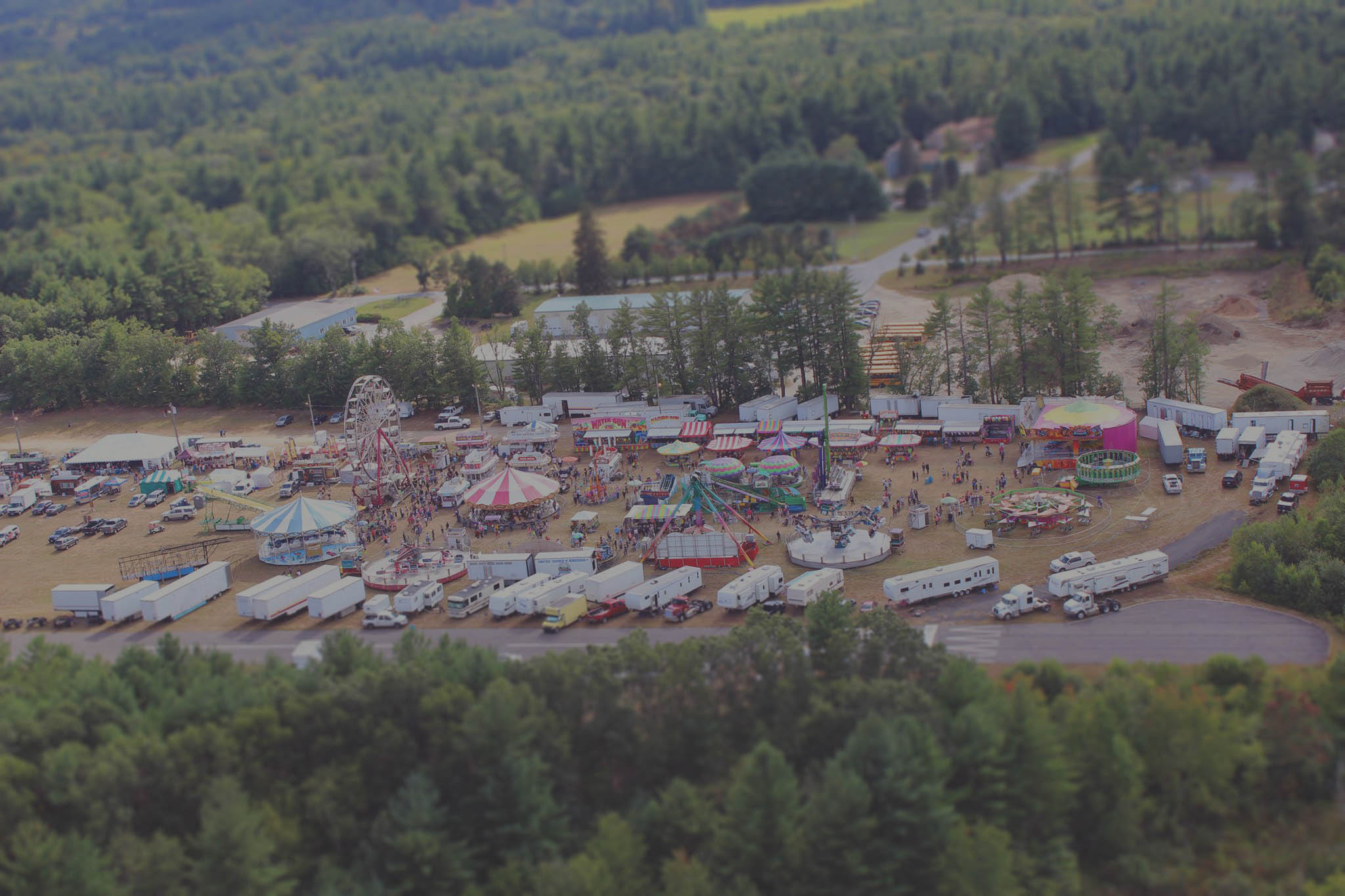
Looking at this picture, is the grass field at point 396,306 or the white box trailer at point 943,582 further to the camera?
the grass field at point 396,306

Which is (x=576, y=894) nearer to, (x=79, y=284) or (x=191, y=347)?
(x=191, y=347)

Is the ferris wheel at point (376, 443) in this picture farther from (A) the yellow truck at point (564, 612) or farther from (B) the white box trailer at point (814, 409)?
(B) the white box trailer at point (814, 409)

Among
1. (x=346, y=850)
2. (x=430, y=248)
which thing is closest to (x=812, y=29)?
(x=430, y=248)

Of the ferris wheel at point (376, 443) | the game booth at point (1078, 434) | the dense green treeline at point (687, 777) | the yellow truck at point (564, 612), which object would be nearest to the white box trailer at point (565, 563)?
the yellow truck at point (564, 612)

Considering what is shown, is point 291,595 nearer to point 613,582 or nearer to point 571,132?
point 613,582

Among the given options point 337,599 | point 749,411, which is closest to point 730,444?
point 749,411

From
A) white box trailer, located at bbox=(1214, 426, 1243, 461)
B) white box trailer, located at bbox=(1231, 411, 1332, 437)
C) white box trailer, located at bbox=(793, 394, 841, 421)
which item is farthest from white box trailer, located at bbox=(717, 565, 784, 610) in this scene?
white box trailer, located at bbox=(1231, 411, 1332, 437)
